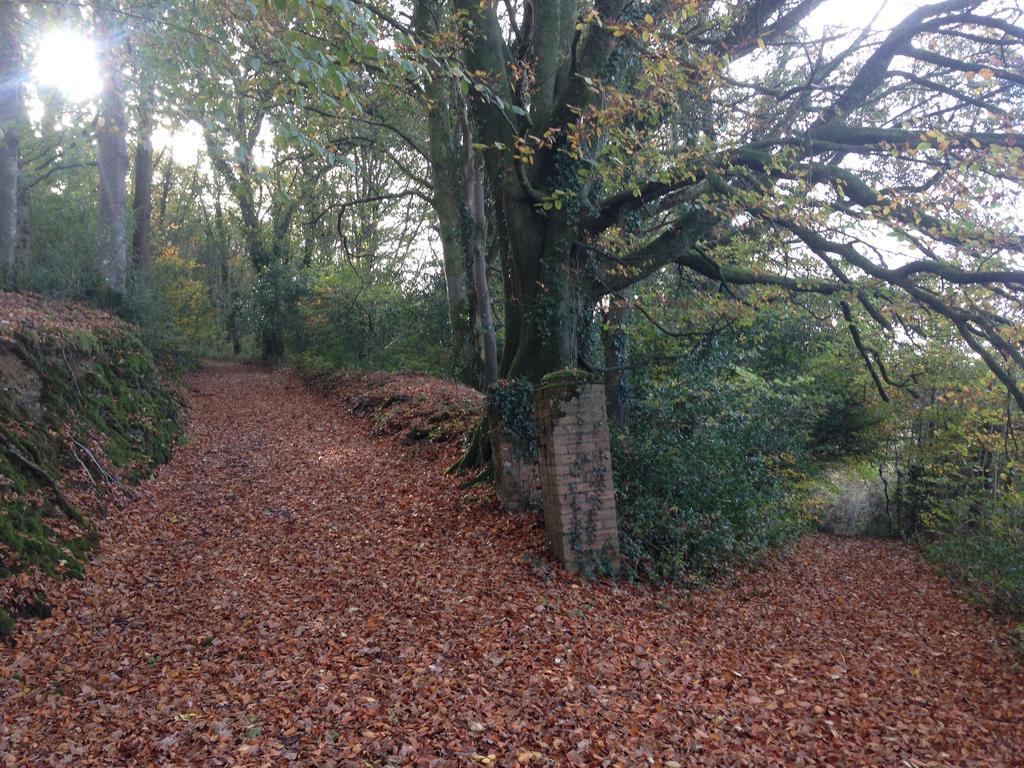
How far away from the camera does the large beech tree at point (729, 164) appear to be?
21.8 ft

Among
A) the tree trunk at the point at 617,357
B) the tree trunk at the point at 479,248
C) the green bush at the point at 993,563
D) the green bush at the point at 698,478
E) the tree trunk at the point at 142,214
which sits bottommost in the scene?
the green bush at the point at 993,563

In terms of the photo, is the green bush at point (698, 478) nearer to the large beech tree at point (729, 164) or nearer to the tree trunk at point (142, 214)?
the large beech tree at point (729, 164)

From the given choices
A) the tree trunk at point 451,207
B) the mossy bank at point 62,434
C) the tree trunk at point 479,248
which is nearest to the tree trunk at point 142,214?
the mossy bank at point 62,434

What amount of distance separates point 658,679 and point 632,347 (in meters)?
7.17

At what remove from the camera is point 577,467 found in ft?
22.8

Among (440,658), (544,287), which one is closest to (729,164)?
(544,287)

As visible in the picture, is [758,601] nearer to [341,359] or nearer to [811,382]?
[811,382]

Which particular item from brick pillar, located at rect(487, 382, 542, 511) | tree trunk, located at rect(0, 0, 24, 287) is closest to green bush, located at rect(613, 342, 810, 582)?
brick pillar, located at rect(487, 382, 542, 511)

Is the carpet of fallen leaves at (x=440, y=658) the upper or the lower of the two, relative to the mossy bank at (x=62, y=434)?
lower

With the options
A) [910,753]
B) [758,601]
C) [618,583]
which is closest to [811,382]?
[758,601]

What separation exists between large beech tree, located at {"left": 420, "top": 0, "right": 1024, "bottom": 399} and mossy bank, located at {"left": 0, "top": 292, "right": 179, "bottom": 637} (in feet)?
16.2

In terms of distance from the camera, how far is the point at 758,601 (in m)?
7.91

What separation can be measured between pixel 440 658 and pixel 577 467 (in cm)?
253

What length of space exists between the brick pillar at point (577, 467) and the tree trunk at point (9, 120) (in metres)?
7.44
